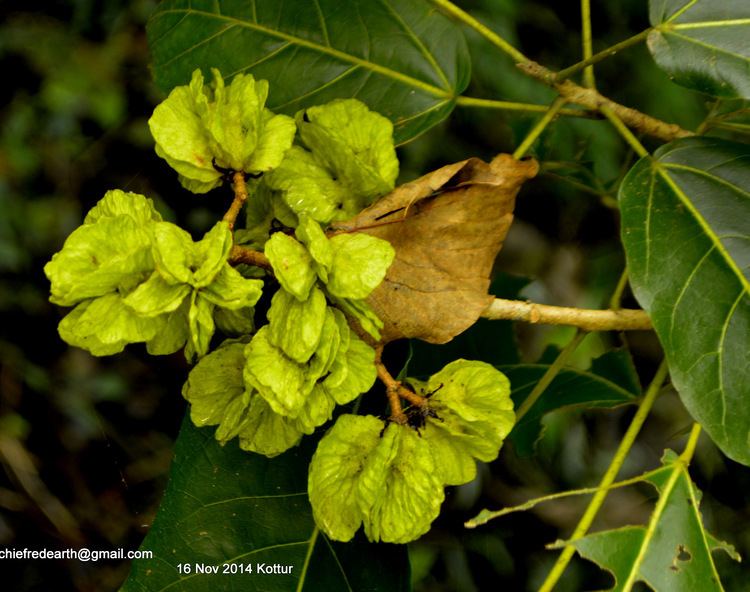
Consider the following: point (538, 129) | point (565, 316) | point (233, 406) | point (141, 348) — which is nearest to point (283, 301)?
point (233, 406)

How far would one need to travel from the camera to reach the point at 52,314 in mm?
2285

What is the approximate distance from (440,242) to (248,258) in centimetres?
22

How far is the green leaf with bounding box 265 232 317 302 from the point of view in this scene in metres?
0.75

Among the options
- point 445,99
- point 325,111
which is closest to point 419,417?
point 325,111

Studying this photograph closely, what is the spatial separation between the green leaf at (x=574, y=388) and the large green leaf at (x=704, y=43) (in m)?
0.53

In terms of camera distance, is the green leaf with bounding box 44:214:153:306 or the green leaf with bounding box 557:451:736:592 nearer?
the green leaf with bounding box 44:214:153:306

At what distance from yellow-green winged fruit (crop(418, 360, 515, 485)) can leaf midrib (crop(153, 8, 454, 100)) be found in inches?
17.7

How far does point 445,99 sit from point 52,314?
4.88 ft

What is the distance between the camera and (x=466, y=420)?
0.86 metres

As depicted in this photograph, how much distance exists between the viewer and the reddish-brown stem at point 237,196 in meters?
0.81

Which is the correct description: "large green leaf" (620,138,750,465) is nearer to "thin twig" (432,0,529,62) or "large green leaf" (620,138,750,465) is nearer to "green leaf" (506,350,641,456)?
Result: "thin twig" (432,0,529,62)

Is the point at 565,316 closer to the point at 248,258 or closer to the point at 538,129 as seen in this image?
the point at 538,129

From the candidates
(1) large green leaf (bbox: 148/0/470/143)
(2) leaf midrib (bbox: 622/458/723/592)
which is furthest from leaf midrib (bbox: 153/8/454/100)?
(2) leaf midrib (bbox: 622/458/723/592)

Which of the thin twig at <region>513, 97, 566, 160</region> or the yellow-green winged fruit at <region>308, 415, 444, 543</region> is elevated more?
the thin twig at <region>513, 97, 566, 160</region>
